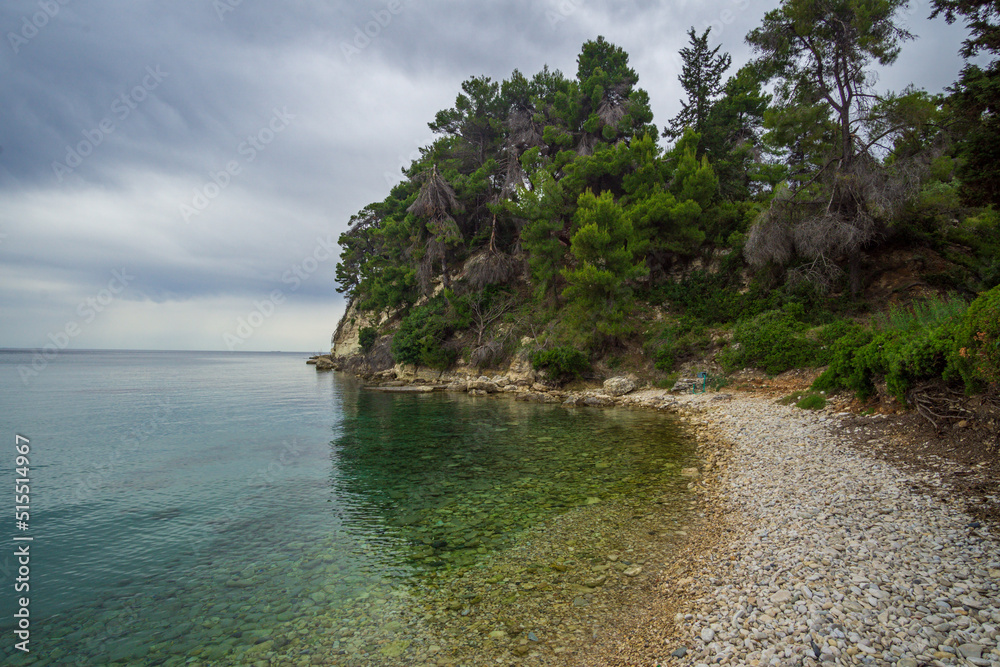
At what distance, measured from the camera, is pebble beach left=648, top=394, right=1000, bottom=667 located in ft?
12.0

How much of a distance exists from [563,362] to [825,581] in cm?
2092

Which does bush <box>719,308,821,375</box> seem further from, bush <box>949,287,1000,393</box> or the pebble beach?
the pebble beach

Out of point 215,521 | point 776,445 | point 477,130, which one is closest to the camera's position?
point 215,521

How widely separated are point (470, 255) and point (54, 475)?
31045mm

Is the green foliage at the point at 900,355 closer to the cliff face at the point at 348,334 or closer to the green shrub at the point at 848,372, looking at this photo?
the green shrub at the point at 848,372

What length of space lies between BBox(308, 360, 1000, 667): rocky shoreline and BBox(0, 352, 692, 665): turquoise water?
6.62ft

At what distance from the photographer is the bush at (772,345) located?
59.5 feet

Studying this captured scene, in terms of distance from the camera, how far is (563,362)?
25.5 m

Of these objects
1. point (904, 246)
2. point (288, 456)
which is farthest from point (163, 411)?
point (904, 246)

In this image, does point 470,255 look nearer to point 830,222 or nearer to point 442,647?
point 830,222

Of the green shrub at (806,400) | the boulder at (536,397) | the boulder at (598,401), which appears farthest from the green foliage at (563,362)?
the green shrub at (806,400)

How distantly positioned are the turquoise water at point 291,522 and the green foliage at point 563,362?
742 cm

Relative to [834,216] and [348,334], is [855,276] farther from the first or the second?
[348,334]

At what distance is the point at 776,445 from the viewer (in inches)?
408
